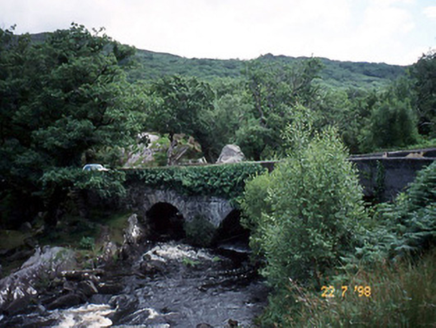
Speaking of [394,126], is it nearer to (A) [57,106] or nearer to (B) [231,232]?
(B) [231,232]

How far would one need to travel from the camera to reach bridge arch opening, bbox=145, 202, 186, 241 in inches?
1019

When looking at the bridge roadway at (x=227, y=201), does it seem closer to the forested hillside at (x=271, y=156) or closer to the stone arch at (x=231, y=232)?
the stone arch at (x=231, y=232)

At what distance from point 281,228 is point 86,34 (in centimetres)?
1728

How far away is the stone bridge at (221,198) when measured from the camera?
1426cm

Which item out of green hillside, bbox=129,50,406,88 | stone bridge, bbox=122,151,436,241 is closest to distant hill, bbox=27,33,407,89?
green hillside, bbox=129,50,406,88

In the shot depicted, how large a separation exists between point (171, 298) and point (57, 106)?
12.7 metres

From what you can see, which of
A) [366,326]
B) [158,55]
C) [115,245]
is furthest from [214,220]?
[158,55]

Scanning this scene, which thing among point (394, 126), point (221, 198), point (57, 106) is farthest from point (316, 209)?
point (394, 126)

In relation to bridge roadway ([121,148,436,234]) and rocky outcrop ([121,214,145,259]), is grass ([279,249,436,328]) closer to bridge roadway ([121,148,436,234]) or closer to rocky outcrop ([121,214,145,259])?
bridge roadway ([121,148,436,234])

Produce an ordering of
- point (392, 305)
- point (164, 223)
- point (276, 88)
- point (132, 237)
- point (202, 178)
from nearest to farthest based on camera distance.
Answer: point (392, 305) < point (202, 178) < point (132, 237) < point (164, 223) < point (276, 88)

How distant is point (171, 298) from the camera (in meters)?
15.4

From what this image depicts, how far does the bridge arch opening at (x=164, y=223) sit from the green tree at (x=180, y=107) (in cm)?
894

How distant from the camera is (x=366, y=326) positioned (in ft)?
17.0

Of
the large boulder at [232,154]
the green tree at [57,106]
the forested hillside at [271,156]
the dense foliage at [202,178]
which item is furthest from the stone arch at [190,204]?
the large boulder at [232,154]
